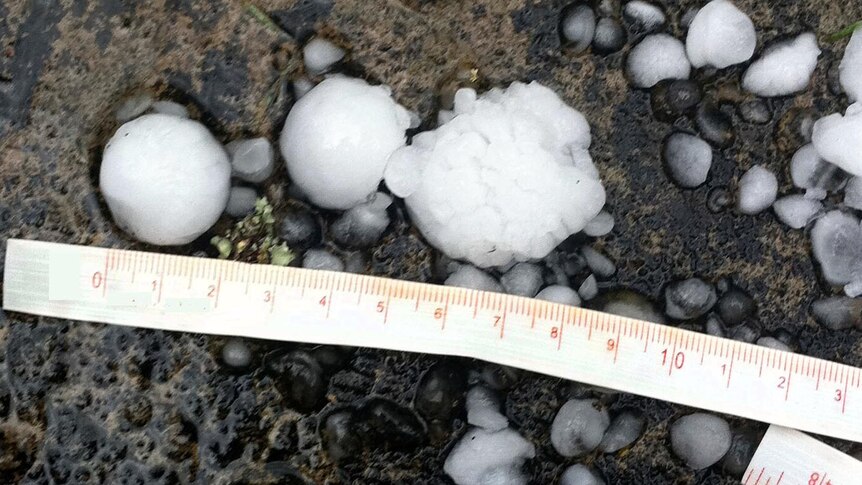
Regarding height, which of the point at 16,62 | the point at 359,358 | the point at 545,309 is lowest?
the point at 359,358

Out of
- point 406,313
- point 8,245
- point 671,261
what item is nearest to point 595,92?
point 671,261

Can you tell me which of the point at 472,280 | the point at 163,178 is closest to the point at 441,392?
the point at 472,280

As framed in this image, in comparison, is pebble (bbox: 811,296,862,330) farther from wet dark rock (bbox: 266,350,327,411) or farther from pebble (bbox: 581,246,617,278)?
wet dark rock (bbox: 266,350,327,411)

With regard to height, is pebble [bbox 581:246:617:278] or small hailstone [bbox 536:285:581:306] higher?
pebble [bbox 581:246:617:278]

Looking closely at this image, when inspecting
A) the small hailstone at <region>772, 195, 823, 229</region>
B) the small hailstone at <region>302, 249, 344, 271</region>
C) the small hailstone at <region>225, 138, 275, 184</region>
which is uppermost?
the small hailstone at <region>772, 195, 823, 229</region>

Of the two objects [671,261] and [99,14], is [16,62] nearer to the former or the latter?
[99,14]

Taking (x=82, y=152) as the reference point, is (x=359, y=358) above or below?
below

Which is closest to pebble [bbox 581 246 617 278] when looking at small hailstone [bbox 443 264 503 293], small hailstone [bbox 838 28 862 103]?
small hailstone [bbox 443 264 503 293]

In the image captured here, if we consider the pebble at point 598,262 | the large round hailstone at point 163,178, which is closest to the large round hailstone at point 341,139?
the large round hailstone at point 163,178
